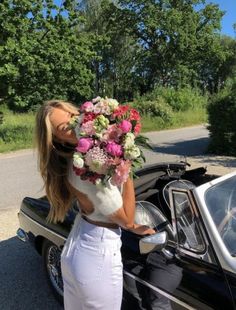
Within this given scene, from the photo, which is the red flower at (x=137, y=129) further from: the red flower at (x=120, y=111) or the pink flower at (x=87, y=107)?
the pink flower at (x=87, y=107)

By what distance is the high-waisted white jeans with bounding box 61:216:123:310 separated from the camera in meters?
2.13

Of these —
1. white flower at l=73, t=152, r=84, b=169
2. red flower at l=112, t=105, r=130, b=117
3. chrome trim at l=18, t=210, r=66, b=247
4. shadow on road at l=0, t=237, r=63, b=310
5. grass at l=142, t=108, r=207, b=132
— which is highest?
red flower at l=112, t=105, r=130, b=117

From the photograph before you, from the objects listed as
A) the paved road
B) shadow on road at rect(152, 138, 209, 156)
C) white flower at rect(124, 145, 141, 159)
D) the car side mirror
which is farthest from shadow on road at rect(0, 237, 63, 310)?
shadow on road at rect(152, 138, 209, 156)

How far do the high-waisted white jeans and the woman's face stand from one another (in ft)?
1.47

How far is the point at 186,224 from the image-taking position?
9.23 ft

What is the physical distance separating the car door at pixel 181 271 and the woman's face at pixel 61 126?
3.42 ft

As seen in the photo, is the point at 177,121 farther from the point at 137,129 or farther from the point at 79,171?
the point at 79,171

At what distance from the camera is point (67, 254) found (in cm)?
223

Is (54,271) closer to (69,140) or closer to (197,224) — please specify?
(197,224)

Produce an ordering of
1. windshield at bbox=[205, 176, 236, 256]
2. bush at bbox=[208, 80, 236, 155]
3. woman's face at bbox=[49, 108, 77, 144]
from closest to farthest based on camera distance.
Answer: woman's face at bbox=[49, 108, 77, 144] → windshield at bbox=[205, 176, 236, 256] → bush at bbox=[208, 80, 236, 155]

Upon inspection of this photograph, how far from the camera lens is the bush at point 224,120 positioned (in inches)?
450

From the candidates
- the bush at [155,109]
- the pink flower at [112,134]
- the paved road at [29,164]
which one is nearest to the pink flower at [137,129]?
the pink flower at [112,134]

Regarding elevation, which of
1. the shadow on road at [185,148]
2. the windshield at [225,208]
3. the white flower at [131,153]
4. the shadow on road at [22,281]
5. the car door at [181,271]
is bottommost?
the shadow on road at [185,148]

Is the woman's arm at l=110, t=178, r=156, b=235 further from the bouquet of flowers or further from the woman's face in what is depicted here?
the woman's face
